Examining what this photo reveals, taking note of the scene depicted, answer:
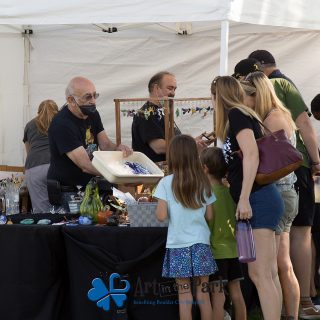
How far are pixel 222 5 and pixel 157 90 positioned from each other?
3.42 feet

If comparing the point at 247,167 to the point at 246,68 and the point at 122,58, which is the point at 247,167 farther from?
the point at 122,58

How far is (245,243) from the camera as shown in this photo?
3.65m

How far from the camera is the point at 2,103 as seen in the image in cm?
734

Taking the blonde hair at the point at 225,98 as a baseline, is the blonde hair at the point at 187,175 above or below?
below

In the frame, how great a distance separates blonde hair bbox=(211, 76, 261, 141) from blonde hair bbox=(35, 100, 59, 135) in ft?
8.32

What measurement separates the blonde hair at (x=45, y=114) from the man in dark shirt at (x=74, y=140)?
1405mm

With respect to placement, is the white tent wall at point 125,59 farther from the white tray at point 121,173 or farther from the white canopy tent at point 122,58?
the white tray at point 121,173

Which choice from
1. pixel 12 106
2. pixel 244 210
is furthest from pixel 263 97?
pixel 12 106

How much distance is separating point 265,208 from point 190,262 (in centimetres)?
50

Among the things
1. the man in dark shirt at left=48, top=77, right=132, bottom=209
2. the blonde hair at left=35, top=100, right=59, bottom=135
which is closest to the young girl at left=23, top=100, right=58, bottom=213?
the blonde hair at left=35, top=100, right=59, bottom=135

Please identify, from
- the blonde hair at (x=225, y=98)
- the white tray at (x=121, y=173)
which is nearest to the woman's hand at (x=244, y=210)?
the blonde hair at (x=225, y=98)

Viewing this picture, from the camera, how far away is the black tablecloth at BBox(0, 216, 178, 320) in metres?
4.06

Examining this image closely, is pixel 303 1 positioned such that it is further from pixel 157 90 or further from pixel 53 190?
pixel 53 190

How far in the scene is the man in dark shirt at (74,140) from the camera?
15.0ft
